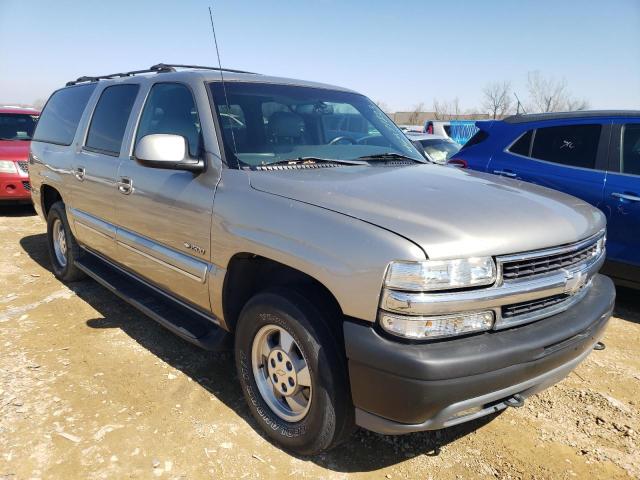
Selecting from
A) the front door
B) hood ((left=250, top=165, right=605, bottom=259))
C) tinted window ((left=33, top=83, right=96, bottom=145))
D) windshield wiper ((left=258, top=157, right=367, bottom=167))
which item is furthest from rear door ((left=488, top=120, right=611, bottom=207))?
tinted window ((left=33, top=83, right=96, bottom=145))

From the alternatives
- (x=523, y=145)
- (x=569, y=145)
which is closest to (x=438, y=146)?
(x=523, y=145)

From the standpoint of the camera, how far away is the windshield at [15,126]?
9.14 meters

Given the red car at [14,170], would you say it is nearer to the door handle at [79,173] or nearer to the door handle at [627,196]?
the door handle at [79,173]

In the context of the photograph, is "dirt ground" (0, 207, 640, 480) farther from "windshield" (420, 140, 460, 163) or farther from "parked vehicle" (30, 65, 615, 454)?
"windshield" (420, 140, 460, 163)

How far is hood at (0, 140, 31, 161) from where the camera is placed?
812 centimetres

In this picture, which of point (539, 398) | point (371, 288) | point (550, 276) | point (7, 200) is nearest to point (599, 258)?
point (550, 276)

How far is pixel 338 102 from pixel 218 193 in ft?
4.50

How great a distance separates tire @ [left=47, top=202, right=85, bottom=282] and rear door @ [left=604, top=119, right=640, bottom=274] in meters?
5.03

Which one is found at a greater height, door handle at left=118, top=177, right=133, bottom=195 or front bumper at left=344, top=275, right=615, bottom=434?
door handle at left=118, top=177, right=133, bottom=195

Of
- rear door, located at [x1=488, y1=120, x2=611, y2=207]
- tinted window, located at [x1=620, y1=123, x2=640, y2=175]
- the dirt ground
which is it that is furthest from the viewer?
rear door, located at [x1=488, y1=120, x2=611, y2=207]

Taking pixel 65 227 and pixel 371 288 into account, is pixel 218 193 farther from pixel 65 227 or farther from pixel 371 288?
pixel 65 227

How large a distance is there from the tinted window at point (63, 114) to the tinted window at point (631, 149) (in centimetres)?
494

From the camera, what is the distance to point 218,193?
269 cm

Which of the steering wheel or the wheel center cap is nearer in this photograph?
the wheel center cap
